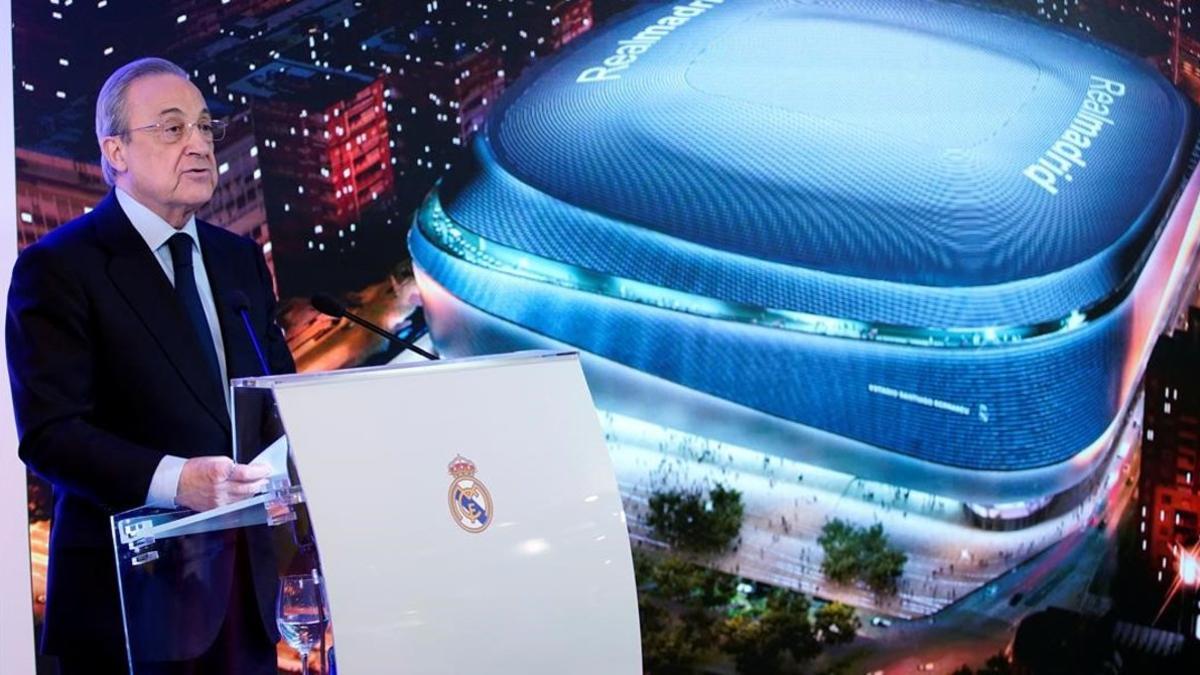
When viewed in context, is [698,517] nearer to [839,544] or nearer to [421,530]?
[839,544]

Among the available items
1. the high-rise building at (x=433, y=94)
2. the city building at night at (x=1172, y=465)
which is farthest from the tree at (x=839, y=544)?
the high-rise building at (x=433, y=94)

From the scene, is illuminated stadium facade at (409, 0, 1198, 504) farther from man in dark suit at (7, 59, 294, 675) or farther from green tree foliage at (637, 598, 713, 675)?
man in dark suit at (7, 59, 294, 675)

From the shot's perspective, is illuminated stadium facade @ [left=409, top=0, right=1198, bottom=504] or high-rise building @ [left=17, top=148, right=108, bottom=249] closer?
high-rise building @ [left=17, top=148, right=108, bottom=249]

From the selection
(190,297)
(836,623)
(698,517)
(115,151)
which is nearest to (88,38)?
(115,151)

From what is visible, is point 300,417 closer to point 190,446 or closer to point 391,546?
point 391,546

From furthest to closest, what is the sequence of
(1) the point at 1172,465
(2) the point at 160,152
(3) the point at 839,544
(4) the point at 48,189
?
1. (1) the point at 1172,465
2. (3) the point at 839,544
3. (4) the point at 48,189
4. (2) the point at 160,152

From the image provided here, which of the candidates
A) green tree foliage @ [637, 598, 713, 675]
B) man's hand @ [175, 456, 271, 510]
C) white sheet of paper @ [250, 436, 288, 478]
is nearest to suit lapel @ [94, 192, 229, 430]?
man's hand @ [175, 456, 271, 510]

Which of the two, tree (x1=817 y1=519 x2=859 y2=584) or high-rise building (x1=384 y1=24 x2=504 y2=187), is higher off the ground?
high-rise building (x1=384 y1=24 x2=504 y2=187)
